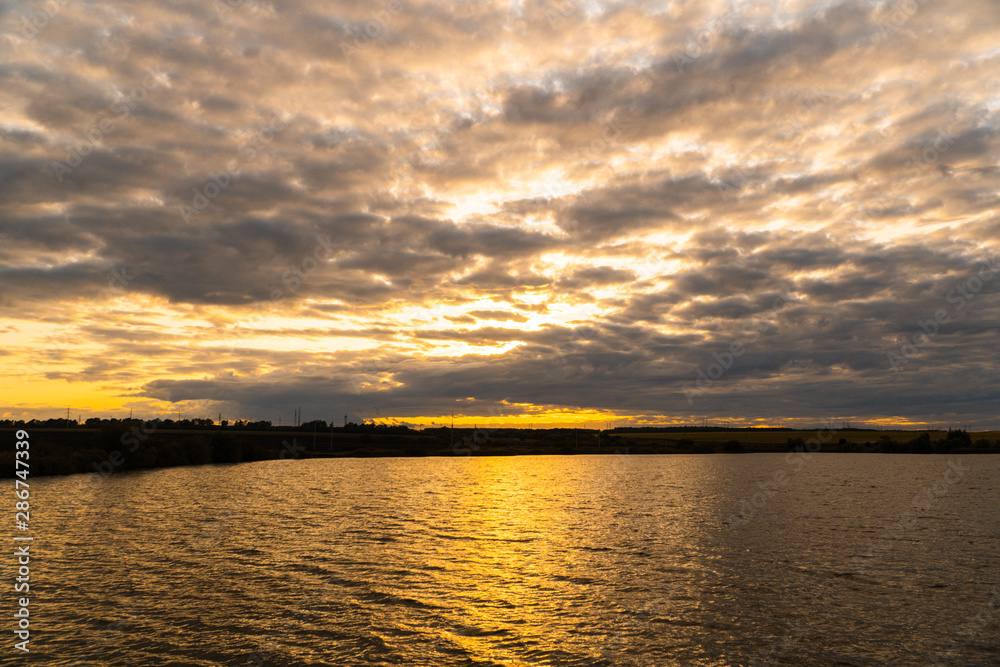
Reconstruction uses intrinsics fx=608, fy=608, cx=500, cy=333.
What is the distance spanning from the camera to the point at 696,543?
5066 centimetres

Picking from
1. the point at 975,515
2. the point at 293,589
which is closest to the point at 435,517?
the point at 293,589

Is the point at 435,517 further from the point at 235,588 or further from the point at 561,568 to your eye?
the point at 235,588

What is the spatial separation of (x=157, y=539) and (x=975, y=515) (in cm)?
8335

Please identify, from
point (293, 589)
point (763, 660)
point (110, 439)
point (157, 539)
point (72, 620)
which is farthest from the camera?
point (110, 439)

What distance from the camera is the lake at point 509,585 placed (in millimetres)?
25891

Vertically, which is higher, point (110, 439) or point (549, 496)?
point (110, 439)

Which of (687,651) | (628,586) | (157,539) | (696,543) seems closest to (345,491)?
(157,539)

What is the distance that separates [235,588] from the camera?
3516 cm

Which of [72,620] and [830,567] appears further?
[830,567]

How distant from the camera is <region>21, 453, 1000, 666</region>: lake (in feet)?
84.9

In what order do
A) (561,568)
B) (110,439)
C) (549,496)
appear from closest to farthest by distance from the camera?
(561,568), (549,496), (110,439)

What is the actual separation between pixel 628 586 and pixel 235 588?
2299 cm

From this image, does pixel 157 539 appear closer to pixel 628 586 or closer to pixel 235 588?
pixel 235 588

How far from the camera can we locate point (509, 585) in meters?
37.0
